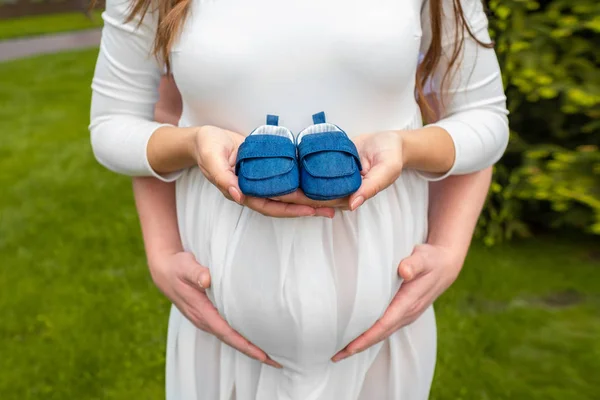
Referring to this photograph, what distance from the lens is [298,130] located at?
3.58 ft

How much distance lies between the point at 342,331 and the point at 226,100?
43cm

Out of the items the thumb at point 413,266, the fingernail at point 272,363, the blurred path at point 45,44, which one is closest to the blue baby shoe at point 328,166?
the thumb at point 413,266

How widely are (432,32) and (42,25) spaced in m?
15.2

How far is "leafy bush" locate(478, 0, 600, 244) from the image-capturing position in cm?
340

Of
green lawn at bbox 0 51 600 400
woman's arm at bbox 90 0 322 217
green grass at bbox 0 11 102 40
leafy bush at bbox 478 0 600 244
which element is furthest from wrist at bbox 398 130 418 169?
green grass at bbox 0 11 102 40

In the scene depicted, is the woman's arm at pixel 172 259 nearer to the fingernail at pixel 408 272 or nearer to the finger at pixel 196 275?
the finger at pixel 196 275

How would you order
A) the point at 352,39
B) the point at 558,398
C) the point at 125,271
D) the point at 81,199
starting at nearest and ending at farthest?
the point at 352,39 → the point at 558,398 → the point at 125,271 → the point at 81,199

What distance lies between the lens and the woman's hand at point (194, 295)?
114 cm

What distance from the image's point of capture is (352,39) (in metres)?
1.02

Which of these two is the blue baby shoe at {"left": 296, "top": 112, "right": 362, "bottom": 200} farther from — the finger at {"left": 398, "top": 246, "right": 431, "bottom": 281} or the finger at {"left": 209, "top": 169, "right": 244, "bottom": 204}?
the finger at {"left": 398, "top": 246, "right": 431, "bottom": 281}

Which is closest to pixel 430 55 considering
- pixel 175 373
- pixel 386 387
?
pixel 386 387

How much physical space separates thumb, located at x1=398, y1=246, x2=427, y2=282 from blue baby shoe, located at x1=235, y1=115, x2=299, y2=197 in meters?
0.32

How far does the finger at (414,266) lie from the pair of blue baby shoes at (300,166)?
27 centimetres

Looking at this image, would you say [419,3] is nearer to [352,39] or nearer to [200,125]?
[352,39]
